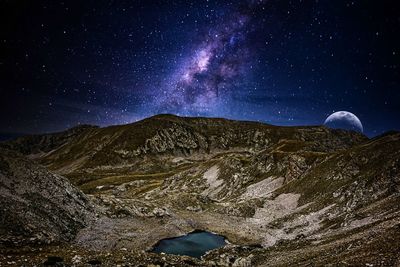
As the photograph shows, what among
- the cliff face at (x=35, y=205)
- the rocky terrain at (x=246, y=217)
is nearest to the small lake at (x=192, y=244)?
the rocky terrain at (x=246, y=217)

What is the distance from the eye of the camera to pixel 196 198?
306 ft

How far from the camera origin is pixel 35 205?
4847cm

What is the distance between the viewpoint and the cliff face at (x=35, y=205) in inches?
1560

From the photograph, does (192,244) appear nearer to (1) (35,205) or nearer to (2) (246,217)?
(2) (246,217)

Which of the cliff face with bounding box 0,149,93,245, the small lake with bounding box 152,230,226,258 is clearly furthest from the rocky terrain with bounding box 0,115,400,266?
the small lake with bounding box 152,230,226,258

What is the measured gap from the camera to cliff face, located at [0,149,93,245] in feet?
130

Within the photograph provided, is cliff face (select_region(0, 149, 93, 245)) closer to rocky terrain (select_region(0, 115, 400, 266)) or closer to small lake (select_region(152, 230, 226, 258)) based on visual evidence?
rocky terrain (select_region(0, 115, 400, 266))

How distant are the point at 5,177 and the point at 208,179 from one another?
80.6m

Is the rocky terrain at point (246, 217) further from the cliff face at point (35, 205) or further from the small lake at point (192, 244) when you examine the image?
the small lake at point (192, 244)

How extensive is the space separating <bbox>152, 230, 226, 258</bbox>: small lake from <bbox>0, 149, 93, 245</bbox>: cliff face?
14.7 metres

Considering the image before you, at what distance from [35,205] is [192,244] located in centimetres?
2789

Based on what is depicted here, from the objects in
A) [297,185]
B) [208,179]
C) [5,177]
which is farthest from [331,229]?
[208,179]

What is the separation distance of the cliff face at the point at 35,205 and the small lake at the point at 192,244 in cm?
1472

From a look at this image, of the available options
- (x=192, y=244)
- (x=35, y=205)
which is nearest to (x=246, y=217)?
(x=192, y=244)
